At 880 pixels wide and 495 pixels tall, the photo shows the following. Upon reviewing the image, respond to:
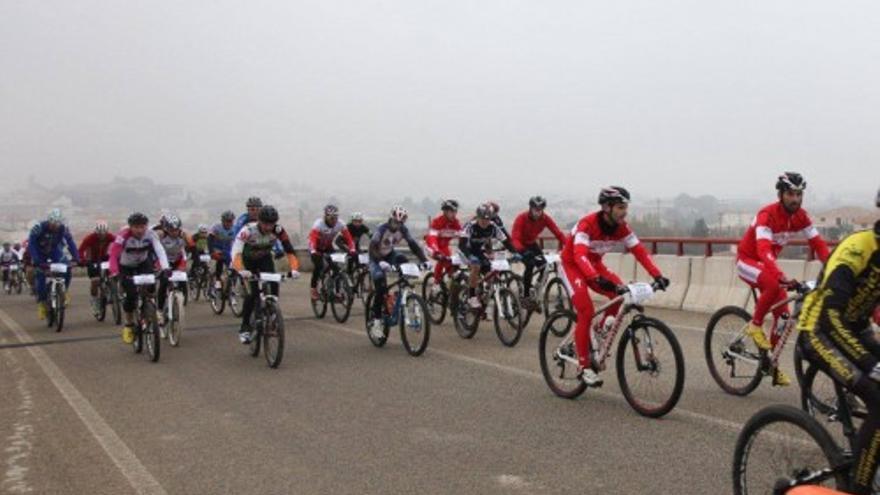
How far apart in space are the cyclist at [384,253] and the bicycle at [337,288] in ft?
8.93

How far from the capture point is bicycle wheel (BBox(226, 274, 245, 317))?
52.2ft

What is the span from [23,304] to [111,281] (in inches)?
310

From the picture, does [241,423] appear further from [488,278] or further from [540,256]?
[540,256]

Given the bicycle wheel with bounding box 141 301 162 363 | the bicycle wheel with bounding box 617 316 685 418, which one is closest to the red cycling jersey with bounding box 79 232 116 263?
the bicycle wheel with bounding box 141 301 162 363

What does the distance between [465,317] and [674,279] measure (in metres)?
5.82

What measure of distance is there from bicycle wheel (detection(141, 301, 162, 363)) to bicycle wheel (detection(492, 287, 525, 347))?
4.58m

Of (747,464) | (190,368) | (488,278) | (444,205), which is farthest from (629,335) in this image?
(444,205)

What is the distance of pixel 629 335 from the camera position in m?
6.91

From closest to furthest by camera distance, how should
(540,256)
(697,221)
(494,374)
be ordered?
1. (494,374)
2. (540,256)
3. (697,221)

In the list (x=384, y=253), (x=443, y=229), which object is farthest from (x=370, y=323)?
(x=443, y=229)

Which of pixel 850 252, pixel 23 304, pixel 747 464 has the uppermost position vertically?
pixel 850 252

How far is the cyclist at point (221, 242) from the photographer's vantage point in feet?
54.1

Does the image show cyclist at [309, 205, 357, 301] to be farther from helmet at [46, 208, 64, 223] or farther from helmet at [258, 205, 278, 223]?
helmet at [46, 208, 64, 223]

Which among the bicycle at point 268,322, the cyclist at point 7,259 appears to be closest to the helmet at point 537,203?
the bicycle at point 268,322
